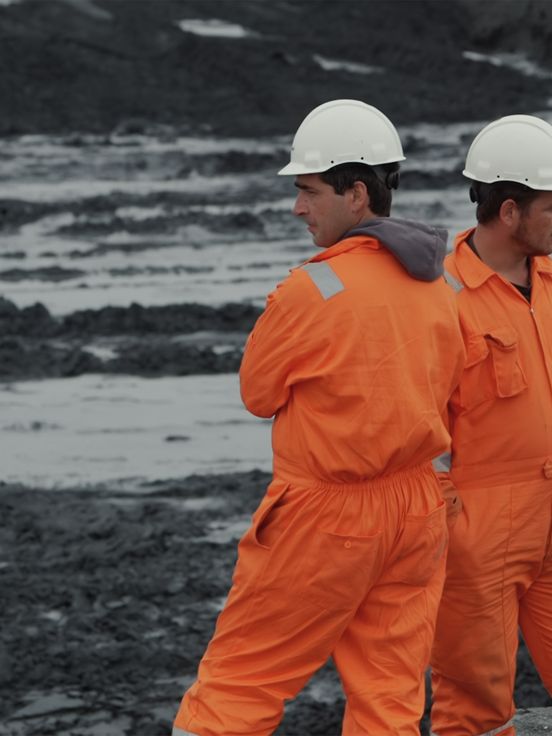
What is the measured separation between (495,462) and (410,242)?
74cm

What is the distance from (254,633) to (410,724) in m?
0.42

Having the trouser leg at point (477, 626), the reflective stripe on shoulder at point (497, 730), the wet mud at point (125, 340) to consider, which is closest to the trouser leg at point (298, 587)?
the trouser leg at point (477, 626)

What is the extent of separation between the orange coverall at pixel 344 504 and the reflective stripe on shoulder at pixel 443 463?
9.1 inches

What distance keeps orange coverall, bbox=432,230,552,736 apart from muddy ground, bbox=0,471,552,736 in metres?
1.33

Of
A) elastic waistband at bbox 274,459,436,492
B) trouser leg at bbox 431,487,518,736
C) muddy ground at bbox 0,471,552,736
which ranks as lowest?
muddy ground at bbox 0,471,552,736

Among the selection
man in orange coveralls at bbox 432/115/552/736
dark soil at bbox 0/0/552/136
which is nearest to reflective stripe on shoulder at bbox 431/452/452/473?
man in orange coveralls at bbox 432/115/552/736

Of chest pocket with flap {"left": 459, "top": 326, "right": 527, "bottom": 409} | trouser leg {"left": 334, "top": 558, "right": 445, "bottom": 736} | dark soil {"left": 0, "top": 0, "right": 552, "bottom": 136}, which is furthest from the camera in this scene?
dark soil {"left": 0, "top": 0, "right": 552, "bottom": 136}

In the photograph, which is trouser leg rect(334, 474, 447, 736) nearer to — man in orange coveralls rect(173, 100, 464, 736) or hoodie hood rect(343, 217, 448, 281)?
man in orange coveralls rect(173, 100, 464, 736)

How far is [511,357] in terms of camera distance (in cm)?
369

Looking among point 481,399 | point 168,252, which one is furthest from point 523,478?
point 168,252

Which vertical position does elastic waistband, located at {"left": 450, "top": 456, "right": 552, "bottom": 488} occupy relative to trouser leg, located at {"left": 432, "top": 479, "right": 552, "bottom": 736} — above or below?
above

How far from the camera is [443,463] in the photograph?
148 inches

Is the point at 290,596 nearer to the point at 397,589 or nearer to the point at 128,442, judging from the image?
the point at 397,589

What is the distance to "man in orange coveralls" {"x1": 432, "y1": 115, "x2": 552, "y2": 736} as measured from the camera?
12.2 ft
